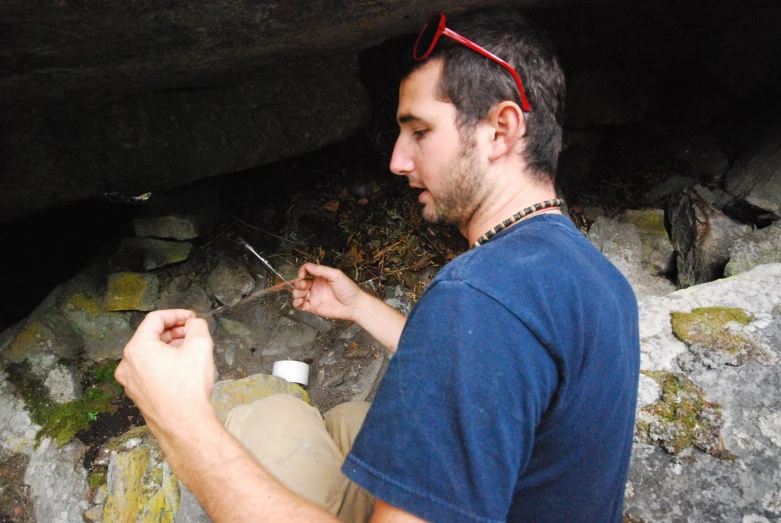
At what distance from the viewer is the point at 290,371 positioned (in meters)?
3.70

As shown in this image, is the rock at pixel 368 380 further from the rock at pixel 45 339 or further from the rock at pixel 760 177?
the rock at pixel 760 177

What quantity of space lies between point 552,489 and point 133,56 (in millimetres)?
2823

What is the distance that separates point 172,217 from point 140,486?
203cm

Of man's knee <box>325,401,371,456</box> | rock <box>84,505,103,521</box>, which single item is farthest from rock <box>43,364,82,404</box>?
man's knee <box>325,401,371,456</box>

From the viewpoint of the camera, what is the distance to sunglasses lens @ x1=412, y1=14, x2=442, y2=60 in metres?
2.08

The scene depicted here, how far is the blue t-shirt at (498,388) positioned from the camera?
1.23 meters

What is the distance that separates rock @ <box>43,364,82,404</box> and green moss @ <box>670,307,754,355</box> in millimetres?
4169

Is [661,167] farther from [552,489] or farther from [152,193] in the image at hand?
[152,193]

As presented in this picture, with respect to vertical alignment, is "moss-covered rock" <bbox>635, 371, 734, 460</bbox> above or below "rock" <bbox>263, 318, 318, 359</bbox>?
above

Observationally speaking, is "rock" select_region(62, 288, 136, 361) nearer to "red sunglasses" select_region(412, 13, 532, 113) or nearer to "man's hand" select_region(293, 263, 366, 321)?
"man's hand" select_region(293, 263, 366, 321)

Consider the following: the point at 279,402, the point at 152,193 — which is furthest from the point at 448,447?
the point at 152,193

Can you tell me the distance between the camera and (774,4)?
3.97 meters

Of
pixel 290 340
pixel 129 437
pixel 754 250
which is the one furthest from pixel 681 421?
pixel 129 437

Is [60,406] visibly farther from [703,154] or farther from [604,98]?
[703,154]
